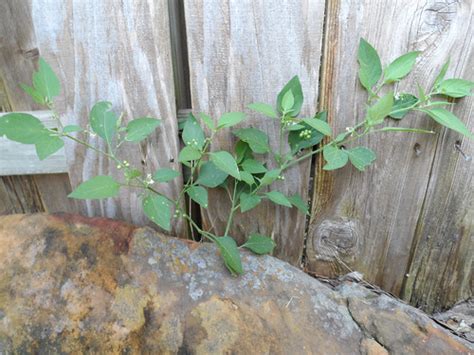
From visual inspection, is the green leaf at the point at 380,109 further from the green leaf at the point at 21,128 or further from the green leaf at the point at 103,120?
the green leaf at the point at 21,128

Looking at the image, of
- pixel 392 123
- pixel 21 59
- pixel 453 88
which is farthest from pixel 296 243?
pixel 21 59

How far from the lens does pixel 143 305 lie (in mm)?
1117

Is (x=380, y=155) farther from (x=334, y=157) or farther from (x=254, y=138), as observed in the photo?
(x=254, y=138)

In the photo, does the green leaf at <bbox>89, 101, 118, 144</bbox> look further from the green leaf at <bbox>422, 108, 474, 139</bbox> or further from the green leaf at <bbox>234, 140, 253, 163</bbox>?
the green leaf at <bbox>422, 108, 474, 139</bbox>

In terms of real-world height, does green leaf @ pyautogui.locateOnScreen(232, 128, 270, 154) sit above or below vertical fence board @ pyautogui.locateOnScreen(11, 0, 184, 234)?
below

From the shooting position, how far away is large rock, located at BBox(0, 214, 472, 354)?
1062 millimetres

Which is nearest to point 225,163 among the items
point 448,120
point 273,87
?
point 273,87

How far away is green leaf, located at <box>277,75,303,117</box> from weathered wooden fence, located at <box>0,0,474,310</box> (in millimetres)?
56

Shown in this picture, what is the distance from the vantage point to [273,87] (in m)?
1.22

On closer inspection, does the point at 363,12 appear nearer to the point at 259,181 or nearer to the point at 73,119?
the point at 259,181

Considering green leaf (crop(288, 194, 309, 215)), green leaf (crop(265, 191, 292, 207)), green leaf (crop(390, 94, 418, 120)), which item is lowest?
green leaf (crop(288, 194, 309, 215))

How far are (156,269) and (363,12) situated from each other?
102 cm

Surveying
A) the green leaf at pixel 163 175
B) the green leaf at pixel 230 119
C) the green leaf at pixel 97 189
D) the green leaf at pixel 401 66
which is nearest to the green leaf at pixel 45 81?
the green leaf at pixel 97 189

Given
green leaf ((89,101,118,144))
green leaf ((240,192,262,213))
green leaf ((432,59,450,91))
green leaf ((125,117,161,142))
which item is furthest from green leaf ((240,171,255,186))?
green leaf ((432,59,450,91))
